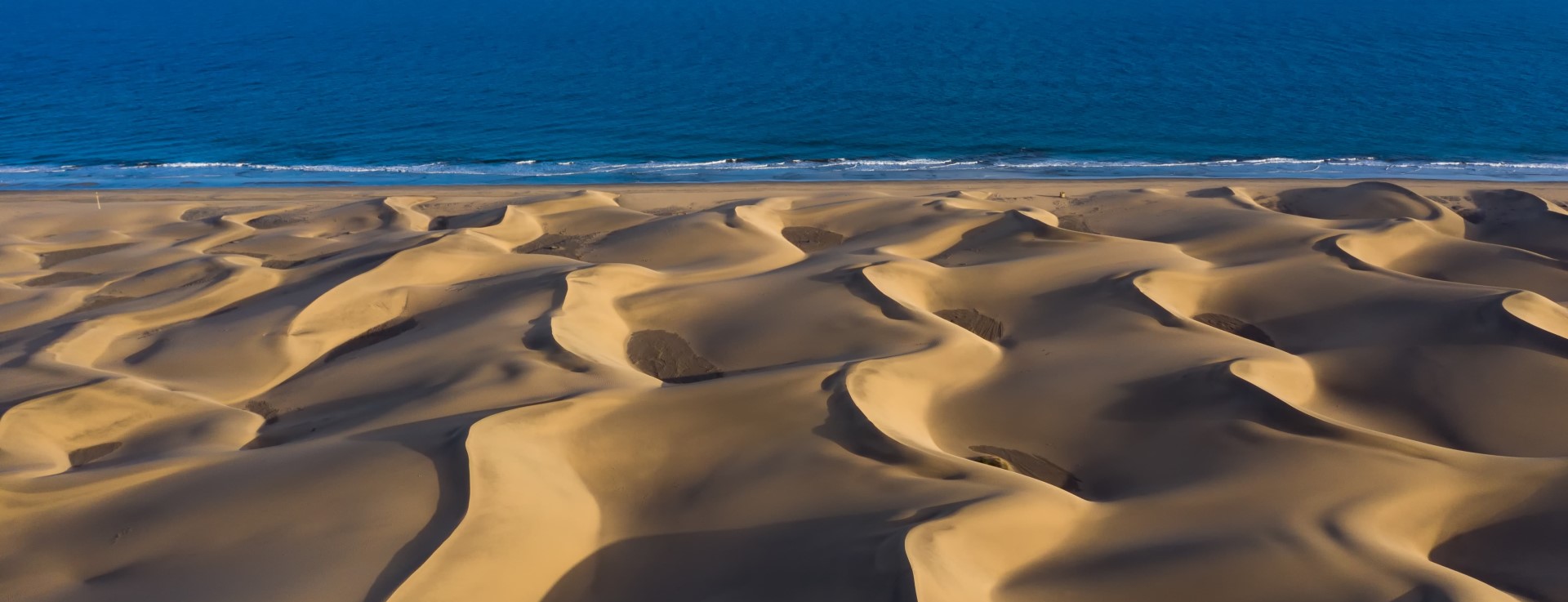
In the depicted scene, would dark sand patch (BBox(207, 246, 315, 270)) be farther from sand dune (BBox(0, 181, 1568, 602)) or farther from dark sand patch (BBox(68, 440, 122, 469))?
dark sand patch (BBox(68, 440, 122, 469))

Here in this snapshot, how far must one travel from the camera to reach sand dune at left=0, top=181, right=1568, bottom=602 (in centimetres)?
414

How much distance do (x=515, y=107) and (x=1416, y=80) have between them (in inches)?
1171

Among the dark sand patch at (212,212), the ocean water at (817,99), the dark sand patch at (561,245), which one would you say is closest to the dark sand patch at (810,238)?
the dark sand patch at (561,245)

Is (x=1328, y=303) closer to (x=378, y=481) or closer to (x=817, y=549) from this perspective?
(x=817, y=549)

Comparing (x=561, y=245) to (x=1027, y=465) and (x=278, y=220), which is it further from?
(x=1027, y=465)

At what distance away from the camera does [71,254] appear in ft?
40.6

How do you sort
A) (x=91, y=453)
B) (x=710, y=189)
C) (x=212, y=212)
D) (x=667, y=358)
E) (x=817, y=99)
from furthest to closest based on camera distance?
(x=817, y=99) < (x=710, y=189) < (x=212, y=212) < (x=667, y=358) < (x=91, y=453)

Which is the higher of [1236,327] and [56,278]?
[1236,327]

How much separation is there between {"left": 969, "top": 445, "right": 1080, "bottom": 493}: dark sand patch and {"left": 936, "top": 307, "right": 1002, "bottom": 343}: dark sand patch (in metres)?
1.87

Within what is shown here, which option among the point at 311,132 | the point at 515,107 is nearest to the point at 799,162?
the point at 515,107

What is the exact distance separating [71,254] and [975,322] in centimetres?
1115

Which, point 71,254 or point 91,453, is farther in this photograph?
point 71,254

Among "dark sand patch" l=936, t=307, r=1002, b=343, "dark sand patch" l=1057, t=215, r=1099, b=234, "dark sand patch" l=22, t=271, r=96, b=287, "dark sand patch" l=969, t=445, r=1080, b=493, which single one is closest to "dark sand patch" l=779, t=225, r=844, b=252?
"dark sand patch" l=1057, t=215, r=1099, b=234

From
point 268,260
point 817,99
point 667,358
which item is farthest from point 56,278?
point 817,99
